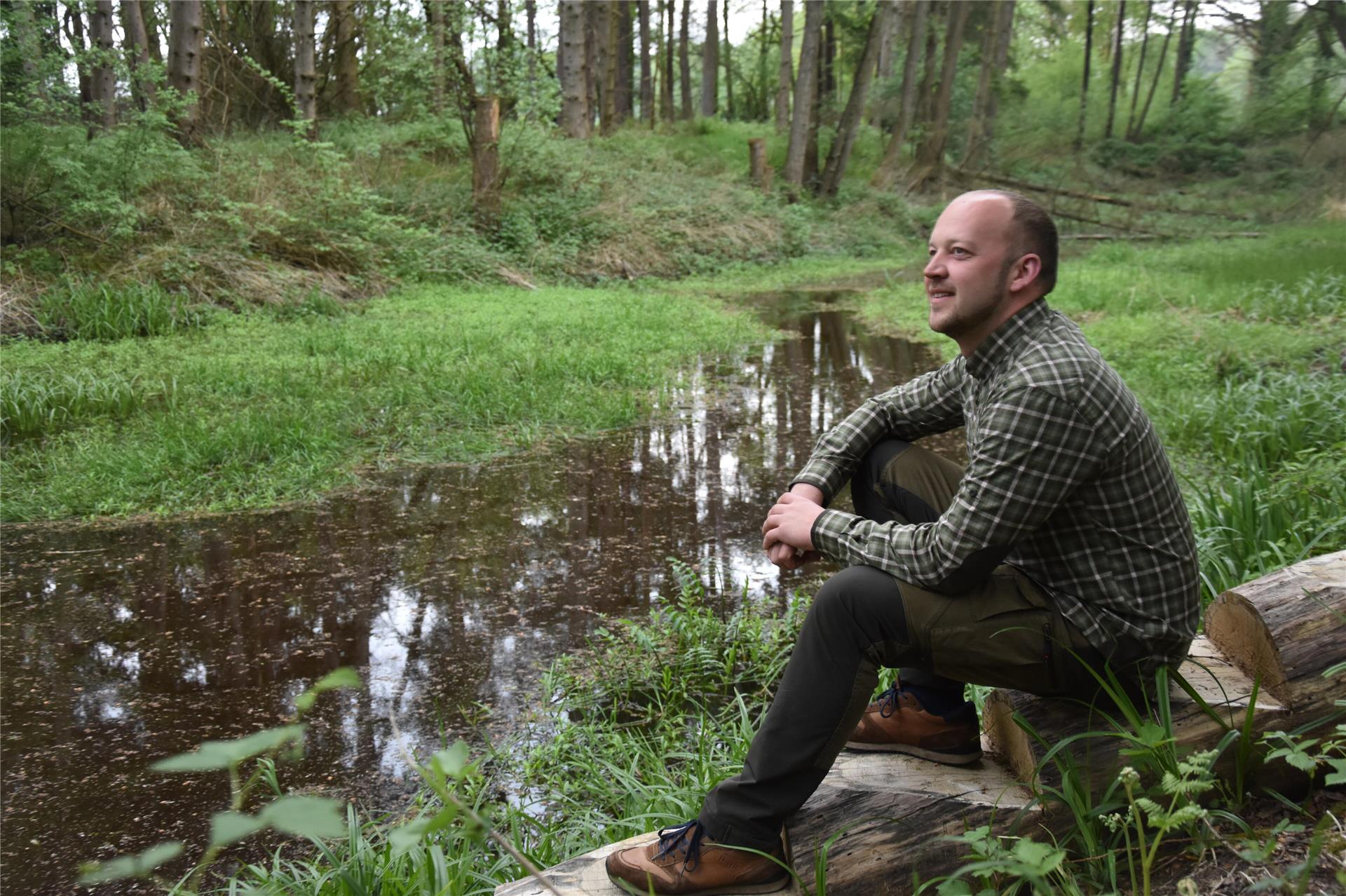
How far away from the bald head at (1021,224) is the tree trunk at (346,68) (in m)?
19.6

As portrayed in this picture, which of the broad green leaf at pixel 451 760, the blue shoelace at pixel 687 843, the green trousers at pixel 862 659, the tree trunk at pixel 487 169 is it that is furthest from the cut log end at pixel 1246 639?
the tree trunk at pixel 487 169

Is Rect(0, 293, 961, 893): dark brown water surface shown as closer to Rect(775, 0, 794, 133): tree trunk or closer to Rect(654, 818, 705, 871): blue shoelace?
Rect(654, 818, 705, 871): blue shoelace

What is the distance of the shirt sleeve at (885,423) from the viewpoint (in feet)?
8.95

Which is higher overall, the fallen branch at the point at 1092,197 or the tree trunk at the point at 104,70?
the tree trunk at the point at 104,70

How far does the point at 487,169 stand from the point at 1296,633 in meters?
14.3

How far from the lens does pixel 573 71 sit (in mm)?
18734

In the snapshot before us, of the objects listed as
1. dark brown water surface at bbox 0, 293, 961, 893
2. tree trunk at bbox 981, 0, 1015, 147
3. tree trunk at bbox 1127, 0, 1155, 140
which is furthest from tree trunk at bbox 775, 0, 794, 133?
dark brown water surface at bbox 0, 293, 961, 893

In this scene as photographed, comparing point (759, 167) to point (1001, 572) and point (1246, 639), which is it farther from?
point (1001, 572)

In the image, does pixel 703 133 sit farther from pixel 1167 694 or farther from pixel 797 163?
pixel 1167 694

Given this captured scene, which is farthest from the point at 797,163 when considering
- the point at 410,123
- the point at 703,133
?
the point at 410,123

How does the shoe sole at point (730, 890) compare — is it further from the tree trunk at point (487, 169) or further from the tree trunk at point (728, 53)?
the tree trunk at point (728, 53)

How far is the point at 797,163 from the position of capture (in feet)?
72.7

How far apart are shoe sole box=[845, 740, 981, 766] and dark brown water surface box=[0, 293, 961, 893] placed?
4.74ft

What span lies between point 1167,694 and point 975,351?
0.88 metres
